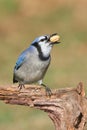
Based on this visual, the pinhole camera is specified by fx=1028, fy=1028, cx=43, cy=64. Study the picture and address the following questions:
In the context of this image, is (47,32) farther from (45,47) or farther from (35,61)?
(45,47)

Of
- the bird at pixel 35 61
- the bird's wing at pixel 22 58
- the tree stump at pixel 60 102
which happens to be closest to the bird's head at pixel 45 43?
the bird at pixel 35 61

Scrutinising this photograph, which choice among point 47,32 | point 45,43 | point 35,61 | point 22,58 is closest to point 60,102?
point 45,43

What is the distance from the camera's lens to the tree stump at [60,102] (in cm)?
782

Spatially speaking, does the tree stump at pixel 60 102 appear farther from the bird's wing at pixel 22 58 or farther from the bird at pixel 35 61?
the bird's wing at pixel 22 58

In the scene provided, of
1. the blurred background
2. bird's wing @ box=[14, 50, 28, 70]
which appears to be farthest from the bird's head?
the blurred background

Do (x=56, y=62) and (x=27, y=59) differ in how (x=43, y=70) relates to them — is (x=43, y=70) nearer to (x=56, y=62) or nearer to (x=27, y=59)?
(x=27, y=59)

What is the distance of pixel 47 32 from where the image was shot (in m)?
19.4

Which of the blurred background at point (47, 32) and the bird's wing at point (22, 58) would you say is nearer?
the bird's wing at point (22, 58)

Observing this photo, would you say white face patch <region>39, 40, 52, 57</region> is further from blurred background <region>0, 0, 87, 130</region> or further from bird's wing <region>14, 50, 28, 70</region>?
blurred background <region>0, 0, 87, 130</region>

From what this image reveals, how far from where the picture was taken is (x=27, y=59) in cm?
921

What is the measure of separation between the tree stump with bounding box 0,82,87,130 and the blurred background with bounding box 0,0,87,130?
4348 millimetres

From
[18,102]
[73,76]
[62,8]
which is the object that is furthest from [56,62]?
[18,102]

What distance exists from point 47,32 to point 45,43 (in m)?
10.4

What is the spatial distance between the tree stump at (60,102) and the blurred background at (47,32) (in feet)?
14.3
